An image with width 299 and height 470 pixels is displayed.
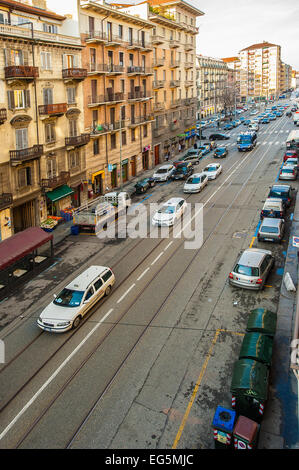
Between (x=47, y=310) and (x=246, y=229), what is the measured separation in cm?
1815

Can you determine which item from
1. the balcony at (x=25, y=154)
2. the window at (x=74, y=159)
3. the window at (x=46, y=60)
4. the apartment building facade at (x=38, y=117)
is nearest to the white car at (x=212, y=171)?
the apartment building facade at (x=38, y=117)

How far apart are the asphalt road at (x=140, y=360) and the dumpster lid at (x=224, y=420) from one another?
1.06m

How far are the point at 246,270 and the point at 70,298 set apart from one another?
30.9ft

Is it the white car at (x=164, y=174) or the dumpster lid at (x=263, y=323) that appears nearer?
the dumpster lid at (x=263, y=323)

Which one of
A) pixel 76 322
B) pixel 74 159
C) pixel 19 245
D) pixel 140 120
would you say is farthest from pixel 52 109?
pixel 76 322

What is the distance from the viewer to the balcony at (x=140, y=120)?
5144 centimetres

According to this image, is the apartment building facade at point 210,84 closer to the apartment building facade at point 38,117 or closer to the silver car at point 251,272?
the apartment building facade at point 38,117

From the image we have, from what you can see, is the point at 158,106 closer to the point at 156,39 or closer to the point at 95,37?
the point at 156,39

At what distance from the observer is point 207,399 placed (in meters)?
14.2

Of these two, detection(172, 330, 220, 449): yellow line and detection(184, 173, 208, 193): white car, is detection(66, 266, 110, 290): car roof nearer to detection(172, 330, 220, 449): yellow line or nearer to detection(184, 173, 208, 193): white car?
detection(172, 330, 220, 449): yellow line

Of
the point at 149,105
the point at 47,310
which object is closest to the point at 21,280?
the point at 47,310

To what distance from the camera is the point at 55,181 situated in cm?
3512

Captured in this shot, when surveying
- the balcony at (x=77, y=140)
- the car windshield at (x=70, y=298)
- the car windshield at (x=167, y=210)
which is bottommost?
the car windshield at (x=70, y=298)
